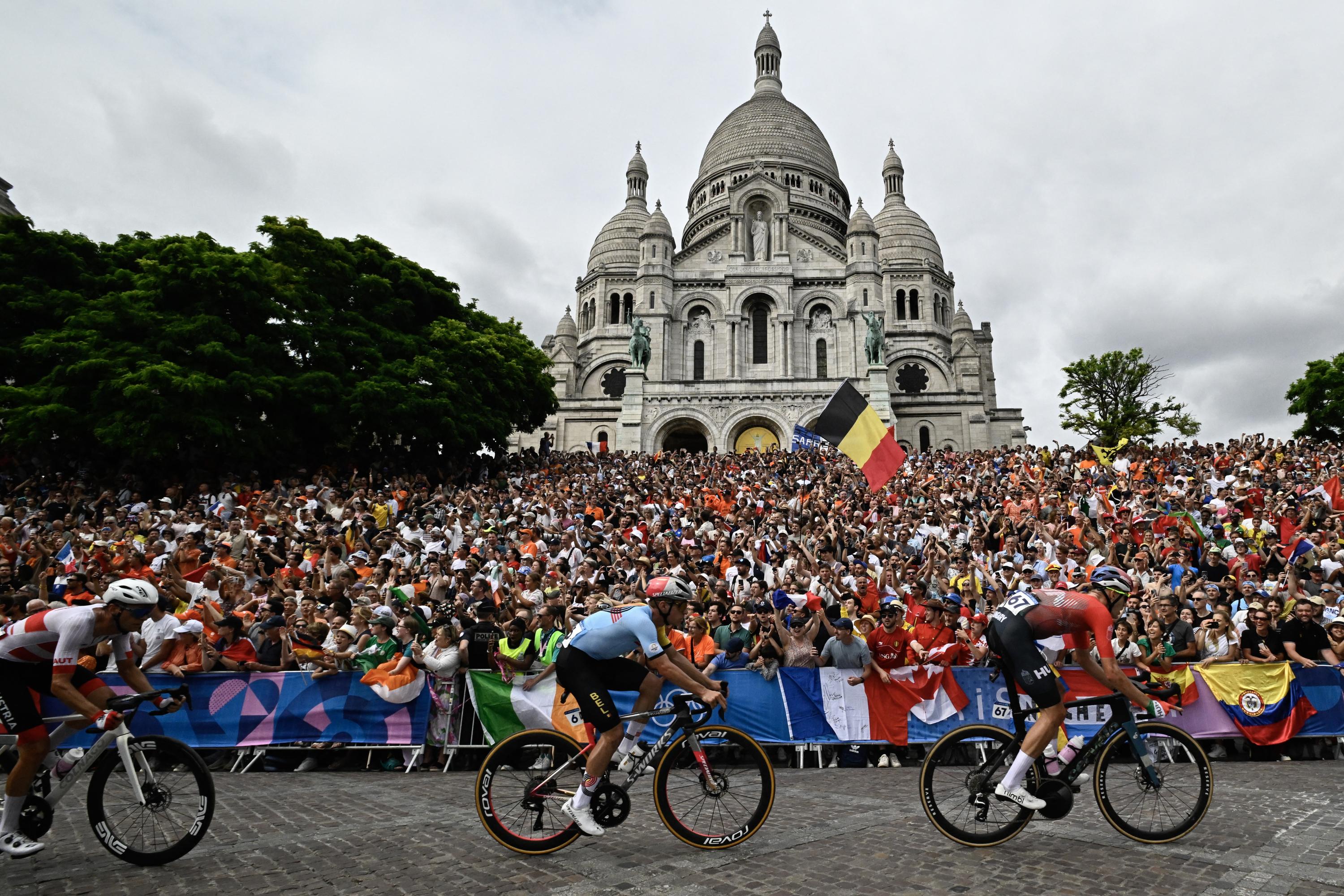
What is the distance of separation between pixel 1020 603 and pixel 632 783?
105 inches

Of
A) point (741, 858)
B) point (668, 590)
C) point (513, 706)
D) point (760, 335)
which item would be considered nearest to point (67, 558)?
point (513, 706)

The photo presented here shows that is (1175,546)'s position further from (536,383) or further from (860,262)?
(860,262)

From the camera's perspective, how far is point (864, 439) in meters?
16.3

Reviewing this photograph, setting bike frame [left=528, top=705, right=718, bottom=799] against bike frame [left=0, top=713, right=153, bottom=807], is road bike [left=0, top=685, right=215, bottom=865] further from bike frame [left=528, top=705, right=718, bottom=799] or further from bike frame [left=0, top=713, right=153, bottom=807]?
bike frame [left=528, top=705, right=718, bottom=799]

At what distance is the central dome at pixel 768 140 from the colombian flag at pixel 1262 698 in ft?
202

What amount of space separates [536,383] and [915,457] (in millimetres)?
15082

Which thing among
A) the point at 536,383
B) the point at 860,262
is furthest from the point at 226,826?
the point at 860,262

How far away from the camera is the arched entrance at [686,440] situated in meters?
45.0

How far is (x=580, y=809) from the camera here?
4863 mm

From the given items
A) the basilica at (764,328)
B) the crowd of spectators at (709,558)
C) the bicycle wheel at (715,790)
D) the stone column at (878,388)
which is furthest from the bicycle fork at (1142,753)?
the stone column at (878,388)

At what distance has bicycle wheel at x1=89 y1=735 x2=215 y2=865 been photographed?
4.76 meters

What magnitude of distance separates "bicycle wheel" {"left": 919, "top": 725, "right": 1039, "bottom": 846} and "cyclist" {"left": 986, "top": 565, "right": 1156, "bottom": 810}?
89mm

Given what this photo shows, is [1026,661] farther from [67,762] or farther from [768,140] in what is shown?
[768,140]

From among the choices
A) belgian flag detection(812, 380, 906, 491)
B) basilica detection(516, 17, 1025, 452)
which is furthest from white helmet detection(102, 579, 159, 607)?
basilica detection(516, 17, 1025, 452)
